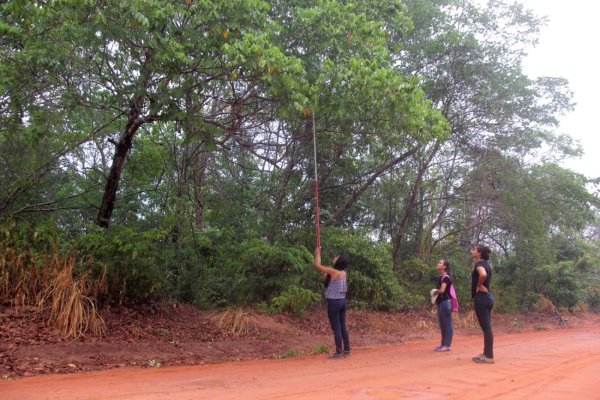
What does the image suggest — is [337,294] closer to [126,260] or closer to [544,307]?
[126,260]

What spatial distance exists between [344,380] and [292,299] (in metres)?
4.97

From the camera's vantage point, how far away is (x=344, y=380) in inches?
240

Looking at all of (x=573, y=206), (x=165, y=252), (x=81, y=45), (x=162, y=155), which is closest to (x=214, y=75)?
(x=81, y=45)

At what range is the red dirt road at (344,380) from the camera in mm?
5176

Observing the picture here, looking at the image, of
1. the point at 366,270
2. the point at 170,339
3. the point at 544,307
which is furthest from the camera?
the point at 544,307

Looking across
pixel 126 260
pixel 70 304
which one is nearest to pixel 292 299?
pixel 126 260

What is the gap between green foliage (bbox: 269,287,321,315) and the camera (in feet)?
36.0

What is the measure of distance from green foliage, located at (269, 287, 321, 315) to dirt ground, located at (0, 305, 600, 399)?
0.89ft

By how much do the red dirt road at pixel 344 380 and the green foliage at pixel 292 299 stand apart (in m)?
2.71

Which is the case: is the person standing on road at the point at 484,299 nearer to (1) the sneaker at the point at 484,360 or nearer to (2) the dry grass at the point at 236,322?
(1) the sneaker at the point at 484,360

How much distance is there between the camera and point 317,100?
27.3ft

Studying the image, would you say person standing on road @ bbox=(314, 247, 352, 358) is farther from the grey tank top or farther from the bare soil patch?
the bare soil patch

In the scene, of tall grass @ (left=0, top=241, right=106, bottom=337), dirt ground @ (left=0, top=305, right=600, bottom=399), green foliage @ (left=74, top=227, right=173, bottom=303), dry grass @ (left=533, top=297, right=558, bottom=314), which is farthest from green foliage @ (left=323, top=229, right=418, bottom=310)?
dry grass @ (left=533, top=297, right=558, bottom=314)

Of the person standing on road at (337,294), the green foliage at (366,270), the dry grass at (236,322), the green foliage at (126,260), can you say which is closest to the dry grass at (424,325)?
the green foliage at (366,270)
